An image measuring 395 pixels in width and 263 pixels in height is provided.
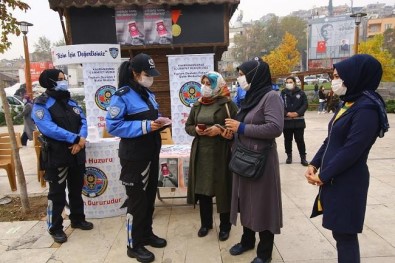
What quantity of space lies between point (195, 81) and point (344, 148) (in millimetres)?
4342

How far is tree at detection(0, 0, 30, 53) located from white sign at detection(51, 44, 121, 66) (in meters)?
0.83

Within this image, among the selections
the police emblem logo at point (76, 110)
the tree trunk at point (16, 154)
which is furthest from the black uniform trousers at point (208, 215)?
the tree trunk at point (16, 154)

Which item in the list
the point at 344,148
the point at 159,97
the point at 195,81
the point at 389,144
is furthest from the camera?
the point at 389,144

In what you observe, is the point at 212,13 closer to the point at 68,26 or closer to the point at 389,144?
the point at 68,26

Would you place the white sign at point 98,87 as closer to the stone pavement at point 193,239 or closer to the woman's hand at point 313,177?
the stone pavement at point 193,239

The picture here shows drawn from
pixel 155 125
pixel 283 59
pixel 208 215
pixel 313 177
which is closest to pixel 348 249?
pixel 313 177

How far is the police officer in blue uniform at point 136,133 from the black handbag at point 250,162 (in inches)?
28.8

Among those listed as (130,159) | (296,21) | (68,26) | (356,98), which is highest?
(296,21)

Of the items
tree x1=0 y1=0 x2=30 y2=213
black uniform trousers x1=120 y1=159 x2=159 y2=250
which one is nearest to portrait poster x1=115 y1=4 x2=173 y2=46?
tree x1=0 y1=0 x2=30 y2=213

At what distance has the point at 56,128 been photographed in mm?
3150

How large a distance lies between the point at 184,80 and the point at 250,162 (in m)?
3.73

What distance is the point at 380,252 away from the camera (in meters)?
2.86

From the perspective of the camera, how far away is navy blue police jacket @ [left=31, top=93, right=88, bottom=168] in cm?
315

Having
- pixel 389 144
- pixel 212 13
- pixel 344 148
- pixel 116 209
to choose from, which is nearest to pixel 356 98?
pixel 344 148
